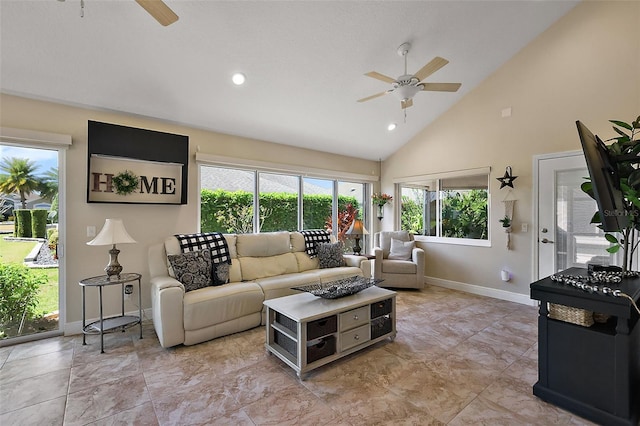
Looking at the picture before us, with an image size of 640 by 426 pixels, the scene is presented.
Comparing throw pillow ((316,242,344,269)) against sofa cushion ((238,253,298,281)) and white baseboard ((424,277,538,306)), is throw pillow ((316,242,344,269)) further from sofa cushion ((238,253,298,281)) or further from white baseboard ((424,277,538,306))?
white baseboard ((424,277,538,306))

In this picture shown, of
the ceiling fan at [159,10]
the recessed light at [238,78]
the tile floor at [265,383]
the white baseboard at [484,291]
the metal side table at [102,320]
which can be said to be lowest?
the tile floor at [265,383]

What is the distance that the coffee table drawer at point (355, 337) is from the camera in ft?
8.21

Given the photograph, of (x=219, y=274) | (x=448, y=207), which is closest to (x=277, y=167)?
(x=219, y=274)

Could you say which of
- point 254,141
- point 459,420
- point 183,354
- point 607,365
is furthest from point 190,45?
point 607,365

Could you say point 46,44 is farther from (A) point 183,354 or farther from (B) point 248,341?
(B) point 248,341

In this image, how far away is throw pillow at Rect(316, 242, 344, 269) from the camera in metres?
4.32

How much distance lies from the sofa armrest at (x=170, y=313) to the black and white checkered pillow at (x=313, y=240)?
6.54 ft

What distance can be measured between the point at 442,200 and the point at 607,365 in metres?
3.64

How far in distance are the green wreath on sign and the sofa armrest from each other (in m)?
1.30

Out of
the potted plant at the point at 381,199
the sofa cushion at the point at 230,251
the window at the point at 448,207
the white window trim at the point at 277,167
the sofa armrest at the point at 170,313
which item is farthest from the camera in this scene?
the potted plant at the point at 381,199

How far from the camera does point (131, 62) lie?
9.19 feet

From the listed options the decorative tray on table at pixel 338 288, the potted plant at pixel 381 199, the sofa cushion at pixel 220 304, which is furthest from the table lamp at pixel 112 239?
the potted plant at pixel 381 199

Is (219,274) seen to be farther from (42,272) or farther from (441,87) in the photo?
(441,87)

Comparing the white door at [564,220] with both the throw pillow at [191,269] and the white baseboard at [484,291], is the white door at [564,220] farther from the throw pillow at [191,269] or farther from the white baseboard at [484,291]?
the throw pillow at [191,269]
